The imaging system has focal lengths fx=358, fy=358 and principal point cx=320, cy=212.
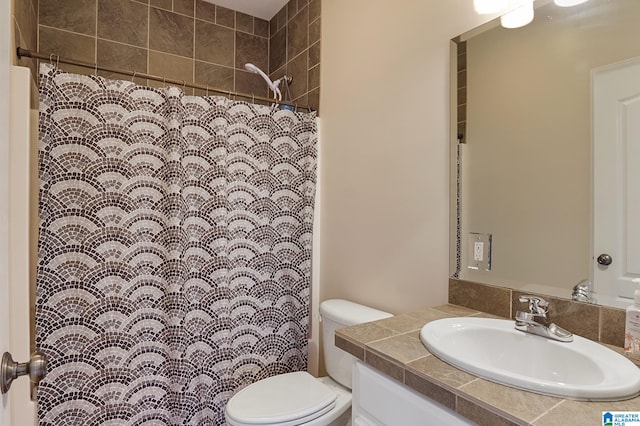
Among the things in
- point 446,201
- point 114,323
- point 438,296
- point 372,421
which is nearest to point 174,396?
point 114,323

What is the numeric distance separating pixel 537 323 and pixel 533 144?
0.56 meters

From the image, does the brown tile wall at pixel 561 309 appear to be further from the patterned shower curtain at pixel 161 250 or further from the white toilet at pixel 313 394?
the patterned shower curtain at pixel 161 250

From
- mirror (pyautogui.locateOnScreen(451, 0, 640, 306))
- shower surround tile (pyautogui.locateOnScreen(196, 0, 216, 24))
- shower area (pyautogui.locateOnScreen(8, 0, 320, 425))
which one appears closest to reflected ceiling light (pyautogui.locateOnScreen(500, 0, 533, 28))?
mirror (pyautogui.locateOnScreen(451, 0, 640, 306))

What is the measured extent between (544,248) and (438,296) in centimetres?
42

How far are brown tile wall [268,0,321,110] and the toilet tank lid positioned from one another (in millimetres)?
1160

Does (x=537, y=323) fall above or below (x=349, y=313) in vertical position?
above

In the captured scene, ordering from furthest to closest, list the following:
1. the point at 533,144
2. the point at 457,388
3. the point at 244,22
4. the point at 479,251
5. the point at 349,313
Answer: the point at 244,22 → the point at 349,313 → the point at 479,251 → the point at 533,144 → the point at 457,388

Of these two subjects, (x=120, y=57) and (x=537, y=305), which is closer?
(x=537, y=305)

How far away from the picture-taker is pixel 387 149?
1.62m

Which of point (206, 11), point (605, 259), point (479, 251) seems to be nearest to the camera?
point (605, 259)

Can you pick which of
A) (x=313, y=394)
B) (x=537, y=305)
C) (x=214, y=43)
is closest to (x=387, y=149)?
(x=537, y=305)

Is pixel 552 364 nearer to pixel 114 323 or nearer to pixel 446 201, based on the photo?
pixel 446 201

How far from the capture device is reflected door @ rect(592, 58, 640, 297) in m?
0.93

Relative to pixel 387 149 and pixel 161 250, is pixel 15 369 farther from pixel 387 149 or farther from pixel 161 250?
pixel 387 149
